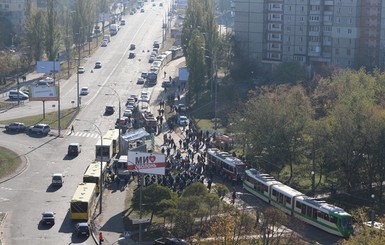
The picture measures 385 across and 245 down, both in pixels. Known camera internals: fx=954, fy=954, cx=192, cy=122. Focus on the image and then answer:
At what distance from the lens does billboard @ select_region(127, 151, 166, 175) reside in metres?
50.5

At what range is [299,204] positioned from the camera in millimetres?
52094

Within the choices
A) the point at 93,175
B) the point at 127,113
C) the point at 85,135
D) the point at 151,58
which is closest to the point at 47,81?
the point at 127,113

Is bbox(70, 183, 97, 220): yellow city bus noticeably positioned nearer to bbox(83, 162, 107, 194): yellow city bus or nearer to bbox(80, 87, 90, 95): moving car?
bbox(83, 162, 107, 194): yellow city bus

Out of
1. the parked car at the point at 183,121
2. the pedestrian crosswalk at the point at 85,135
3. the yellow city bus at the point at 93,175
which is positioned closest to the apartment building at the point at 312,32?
the parked car at the point at 183,121

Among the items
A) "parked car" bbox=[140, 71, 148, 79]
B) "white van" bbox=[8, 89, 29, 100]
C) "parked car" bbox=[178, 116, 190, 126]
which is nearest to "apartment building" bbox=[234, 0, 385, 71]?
"parked car" bbox=[140, 71, 148, 79]

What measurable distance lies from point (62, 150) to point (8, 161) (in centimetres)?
511

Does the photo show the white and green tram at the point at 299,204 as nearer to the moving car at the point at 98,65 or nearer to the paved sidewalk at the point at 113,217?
the paved sidewalk at the point at 113,217

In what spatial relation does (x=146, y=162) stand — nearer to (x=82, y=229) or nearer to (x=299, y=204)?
(x=82, y=229)

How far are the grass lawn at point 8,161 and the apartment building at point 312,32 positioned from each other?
3855 cm

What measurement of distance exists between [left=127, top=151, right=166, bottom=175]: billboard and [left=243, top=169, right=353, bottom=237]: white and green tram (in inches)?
275

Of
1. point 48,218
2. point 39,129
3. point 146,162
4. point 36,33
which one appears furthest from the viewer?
point 36,33

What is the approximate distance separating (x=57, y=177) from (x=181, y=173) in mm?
7706

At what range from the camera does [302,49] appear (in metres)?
99.4

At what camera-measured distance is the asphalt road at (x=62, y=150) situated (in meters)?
50.4
